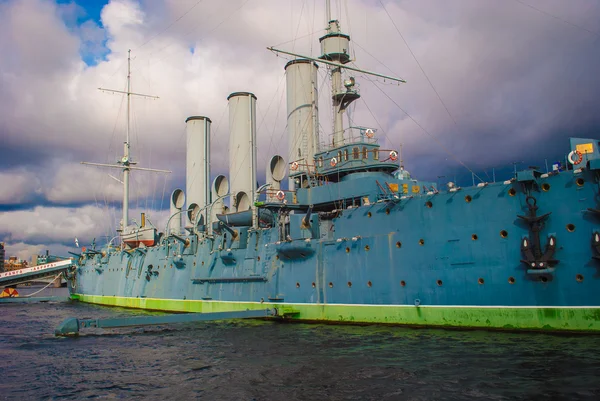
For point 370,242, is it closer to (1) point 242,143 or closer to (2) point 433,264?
(2) point 433,264

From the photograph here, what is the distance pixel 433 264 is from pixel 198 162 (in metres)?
27.3

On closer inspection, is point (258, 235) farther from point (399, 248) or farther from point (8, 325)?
point (8, 325)

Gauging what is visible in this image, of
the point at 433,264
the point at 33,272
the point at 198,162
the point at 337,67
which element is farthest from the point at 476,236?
the point at 33,272

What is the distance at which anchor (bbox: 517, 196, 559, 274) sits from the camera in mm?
16078

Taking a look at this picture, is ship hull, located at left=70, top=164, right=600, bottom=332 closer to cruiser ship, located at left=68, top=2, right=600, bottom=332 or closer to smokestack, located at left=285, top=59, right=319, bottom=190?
cruiser ship, located at left=68, top=2, right=600, bottom=332

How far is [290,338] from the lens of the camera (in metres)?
18.8

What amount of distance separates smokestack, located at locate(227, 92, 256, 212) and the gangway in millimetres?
33085

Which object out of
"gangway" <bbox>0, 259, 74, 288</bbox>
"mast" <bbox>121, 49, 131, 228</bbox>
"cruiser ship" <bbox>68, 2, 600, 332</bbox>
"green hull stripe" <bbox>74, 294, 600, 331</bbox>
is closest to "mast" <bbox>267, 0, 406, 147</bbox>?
"cruiser ship" <bbox>68, 2, 600, 332</bbox>

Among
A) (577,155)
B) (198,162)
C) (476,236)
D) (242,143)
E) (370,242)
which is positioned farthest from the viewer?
(198,162)

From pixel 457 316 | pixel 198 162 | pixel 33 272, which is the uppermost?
pixel 198 162

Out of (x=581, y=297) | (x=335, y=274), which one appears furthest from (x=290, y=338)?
(x=581, y=297)

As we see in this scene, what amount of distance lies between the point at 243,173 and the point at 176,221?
1026 cm

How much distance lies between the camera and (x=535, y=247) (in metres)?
16.4

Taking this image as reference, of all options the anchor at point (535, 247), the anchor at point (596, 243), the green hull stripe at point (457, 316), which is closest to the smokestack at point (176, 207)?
the green hull stripe at point (457, 316)
